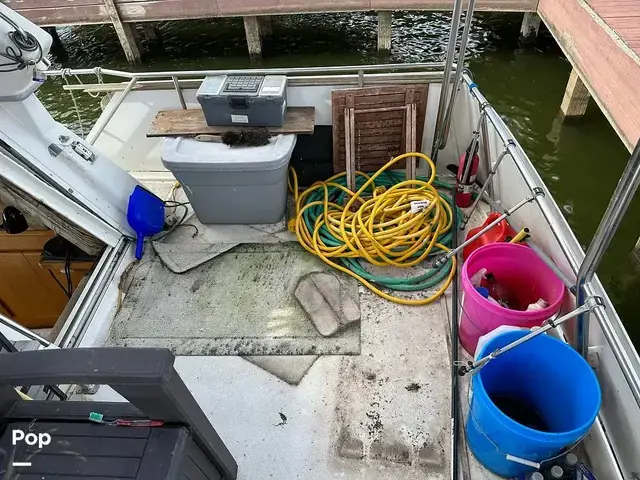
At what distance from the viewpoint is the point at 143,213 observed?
2.75 m

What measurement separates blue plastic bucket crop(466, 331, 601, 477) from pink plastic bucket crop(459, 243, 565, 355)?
0.45ft

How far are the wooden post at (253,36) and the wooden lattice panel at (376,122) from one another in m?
5.65

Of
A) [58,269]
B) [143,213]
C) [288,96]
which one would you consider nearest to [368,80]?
[288,96]

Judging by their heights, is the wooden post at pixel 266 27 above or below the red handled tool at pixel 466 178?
below

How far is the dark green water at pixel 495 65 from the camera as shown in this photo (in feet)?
14.4

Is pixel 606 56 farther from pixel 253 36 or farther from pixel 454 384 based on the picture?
pixel 253 36

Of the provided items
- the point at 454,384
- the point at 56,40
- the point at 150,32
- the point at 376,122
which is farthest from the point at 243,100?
the point at 56,40

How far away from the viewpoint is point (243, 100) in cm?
259

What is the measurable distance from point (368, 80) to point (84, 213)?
6.60ft

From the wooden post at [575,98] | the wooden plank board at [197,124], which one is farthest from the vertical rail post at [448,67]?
the wooden post at [575,98]

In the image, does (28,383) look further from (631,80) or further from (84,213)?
(631,80)

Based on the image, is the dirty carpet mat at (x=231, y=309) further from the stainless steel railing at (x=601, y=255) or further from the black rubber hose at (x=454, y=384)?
the stainless steel railing at (x=601, y=255)

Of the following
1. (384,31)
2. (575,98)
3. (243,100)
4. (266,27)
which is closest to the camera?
(243,100)

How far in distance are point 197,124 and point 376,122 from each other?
1.22 metres
